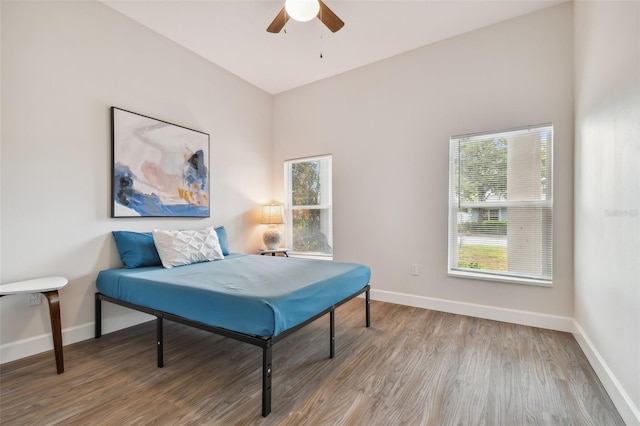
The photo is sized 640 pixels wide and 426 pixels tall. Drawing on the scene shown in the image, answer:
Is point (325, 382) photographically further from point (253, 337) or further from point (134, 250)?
point (134, 250)

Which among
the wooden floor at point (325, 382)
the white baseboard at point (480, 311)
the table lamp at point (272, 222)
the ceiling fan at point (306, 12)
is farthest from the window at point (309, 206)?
the ceiling fan at point (306, 12)

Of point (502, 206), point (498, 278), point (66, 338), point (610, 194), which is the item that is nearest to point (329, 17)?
point (610, 194)

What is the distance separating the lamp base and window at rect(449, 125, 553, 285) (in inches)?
91.3

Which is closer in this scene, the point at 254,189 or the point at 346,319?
the point at 346,319

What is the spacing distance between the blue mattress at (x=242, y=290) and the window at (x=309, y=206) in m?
1.44

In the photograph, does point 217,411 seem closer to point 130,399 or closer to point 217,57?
point 130,399

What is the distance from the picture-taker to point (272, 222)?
4238mm

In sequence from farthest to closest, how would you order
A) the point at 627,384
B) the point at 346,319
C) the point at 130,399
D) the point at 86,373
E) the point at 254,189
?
the point at 254,189 → the point at 346,319 → the point at 86,373 → the point at 130,399 → the point at 627,384

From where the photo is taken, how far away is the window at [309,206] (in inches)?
168

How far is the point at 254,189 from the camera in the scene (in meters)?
4.38

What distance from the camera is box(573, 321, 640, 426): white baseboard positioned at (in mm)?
1443

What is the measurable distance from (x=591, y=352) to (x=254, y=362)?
8.13 feet

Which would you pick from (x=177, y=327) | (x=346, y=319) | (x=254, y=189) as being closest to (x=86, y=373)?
(x=177, y=327)

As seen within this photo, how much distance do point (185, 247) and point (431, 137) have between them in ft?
9.79
